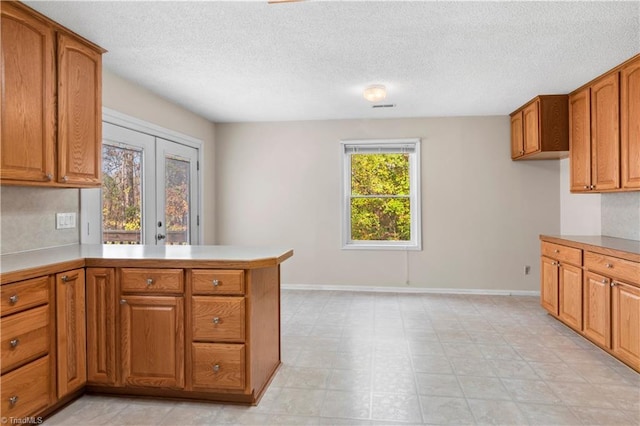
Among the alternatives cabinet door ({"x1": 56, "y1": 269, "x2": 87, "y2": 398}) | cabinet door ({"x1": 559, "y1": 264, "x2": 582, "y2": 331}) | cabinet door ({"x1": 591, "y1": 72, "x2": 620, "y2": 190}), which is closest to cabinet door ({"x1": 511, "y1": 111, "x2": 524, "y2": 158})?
cabinet door ({"x1": 591, "y1": 72, "x2": 620, "y2": 190})

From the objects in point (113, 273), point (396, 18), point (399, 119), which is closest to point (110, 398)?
point (113, 273)

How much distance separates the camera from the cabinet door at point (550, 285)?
371 centimetres

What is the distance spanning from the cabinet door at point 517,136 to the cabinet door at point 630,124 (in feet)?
4.55

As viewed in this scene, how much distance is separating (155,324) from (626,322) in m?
3.16

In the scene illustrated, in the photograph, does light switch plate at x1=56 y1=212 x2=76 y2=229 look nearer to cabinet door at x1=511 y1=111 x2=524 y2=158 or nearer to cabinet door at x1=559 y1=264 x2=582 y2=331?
cabinet door at x1=559 y1=264 x2=582 y2=331

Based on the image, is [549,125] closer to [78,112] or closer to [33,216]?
[78,112]

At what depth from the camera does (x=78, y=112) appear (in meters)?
2.60

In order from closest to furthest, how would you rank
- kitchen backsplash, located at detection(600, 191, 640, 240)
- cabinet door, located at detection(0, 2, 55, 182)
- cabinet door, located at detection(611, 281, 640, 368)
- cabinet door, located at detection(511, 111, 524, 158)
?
cabinet door, located at detection(0, 2, 55, 182)
cabinet door, located at detection(611, 281, 640, 368)
kitchen backsplash, located at detection(600, 191, 640, 240)
cabinet door, located at detection(511, 111, 524, 158)

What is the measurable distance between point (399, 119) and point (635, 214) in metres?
2.76

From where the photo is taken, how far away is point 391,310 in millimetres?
4262

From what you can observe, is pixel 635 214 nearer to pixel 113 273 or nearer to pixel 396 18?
pixel 396 18

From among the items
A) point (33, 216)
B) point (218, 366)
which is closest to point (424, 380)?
point (218, 366)

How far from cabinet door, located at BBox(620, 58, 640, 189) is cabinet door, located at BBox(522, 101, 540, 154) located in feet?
3.15

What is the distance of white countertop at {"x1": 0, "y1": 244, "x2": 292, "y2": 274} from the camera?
6.95 feet
